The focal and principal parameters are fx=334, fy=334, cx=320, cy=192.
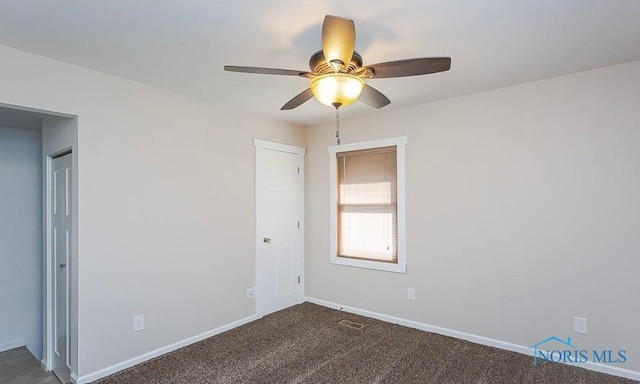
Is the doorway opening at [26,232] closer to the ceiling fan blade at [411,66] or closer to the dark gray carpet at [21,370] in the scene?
the dark gray carpet at [21,370]

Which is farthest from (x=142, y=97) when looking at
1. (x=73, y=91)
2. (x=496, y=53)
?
(x=496, y=53)

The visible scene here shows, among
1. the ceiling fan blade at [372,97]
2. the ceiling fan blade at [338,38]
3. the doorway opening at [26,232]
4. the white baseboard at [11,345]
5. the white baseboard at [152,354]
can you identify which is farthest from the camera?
the white baseboard at [11,345]

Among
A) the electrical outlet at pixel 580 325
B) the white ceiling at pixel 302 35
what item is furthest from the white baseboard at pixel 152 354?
the electrical outlet at pixel 580 325

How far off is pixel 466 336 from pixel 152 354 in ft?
9.53

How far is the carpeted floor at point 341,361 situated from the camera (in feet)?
8.43

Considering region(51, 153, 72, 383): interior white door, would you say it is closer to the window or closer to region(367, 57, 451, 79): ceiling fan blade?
region(367, 57, 451, 79): ceiling fan blade

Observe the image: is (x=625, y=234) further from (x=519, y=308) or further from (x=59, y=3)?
(x=59, y=3)

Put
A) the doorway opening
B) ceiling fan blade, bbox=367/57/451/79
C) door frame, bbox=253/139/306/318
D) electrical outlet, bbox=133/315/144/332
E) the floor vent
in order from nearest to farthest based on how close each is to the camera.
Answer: ceiling fan blade, bbox=367/57/451/79 → electrical outlet, bbox=133/315/144/332 → the doorway opening → the floor vent → door frame, bbox=253/139/306/318

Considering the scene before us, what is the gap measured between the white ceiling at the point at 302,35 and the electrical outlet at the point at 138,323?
6.63ft

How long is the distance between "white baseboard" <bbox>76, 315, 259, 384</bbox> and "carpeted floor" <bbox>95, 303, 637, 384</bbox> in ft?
0.18

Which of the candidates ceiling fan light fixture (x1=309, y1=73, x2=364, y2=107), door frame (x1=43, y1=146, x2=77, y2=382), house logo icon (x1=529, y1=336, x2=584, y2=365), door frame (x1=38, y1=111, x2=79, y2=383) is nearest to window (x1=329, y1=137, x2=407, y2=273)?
house logo icon (x1=529, y1=336, x2=584, y2=365)

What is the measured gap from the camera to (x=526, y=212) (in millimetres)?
2957

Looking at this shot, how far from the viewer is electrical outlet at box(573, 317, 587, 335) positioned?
2688 millimetres

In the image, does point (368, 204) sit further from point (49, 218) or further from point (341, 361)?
point (49, 218)
